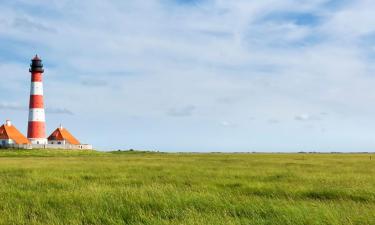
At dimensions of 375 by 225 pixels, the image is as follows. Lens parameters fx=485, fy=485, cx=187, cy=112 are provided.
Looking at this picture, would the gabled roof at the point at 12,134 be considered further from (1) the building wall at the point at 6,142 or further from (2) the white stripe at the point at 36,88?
(2) the white stripe at the point at 36,88

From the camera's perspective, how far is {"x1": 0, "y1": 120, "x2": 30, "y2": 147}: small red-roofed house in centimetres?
7656

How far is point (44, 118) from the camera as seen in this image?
7112 centimetres

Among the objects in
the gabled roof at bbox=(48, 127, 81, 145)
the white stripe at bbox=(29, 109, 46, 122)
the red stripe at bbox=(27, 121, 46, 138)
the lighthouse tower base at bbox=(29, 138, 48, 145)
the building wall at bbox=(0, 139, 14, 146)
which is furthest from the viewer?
the gabled roof at bbox=(48, 127, 81, 145)

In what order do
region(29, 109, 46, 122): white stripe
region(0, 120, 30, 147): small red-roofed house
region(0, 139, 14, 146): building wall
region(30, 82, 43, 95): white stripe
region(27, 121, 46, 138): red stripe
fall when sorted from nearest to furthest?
region(29, 109, 46, 122): white stripe
region(30, 82, 43, 95): white stripe
region(27, 121, 46, 138): red stripe
region(0, 139, 14, 146): building wall
region(0, 120, 30, 147): small red-roofed house

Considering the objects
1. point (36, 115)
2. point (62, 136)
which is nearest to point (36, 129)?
point (36, 115)

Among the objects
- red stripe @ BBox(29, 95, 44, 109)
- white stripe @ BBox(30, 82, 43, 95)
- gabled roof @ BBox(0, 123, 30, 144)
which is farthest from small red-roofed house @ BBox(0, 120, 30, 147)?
white stripe @ BBox(30, 82, 43, 95)

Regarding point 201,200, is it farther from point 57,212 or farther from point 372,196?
point 372,196

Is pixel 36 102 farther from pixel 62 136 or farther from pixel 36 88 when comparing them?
pixel 62 136

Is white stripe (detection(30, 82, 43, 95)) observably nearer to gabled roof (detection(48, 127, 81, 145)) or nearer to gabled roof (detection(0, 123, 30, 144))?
gabled roof (detection(0, 123, 30, 144))

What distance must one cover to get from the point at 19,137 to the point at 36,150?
1185 cm

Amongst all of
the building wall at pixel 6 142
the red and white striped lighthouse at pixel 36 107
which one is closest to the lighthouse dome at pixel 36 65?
the red and white striped lighthouse at pixel 36 107

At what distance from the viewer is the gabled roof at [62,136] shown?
3310 inches

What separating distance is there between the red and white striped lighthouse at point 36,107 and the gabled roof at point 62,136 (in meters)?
11.8

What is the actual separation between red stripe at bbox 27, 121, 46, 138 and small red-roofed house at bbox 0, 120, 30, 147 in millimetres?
4377
